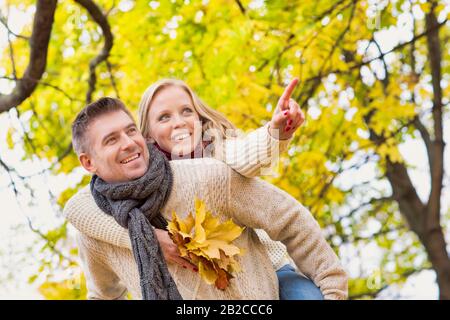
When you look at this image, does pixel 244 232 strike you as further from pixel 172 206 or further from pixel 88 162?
pixel 88 162

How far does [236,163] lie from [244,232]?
0.24m

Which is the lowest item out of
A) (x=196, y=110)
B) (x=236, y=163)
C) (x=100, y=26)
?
(x=236, y=163)

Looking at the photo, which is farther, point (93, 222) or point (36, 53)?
point (36, 53)

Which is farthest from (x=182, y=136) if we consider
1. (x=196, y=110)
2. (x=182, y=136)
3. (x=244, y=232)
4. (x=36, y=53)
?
(x=36, y=53)

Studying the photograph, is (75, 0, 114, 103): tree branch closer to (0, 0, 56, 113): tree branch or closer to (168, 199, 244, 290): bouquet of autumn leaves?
(0, 0, 56, 113): tree branch

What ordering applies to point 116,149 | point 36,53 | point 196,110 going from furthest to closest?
point 36,53
point 196,110
point 116,149

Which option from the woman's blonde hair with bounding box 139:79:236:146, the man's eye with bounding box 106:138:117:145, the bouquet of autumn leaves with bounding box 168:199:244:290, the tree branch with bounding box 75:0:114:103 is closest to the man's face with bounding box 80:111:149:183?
the man's eye with bounding box 106:138:117:145

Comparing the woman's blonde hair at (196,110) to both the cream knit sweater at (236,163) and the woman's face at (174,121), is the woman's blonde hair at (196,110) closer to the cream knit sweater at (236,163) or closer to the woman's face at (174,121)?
the woman's face at (174,121)

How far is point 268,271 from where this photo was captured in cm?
243

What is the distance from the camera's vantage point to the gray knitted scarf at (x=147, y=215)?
2.18 m

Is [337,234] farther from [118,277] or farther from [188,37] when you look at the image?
[118,277]

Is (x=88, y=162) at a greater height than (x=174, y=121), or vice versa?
(x=174, y=121)

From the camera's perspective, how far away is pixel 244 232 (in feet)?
7.89
